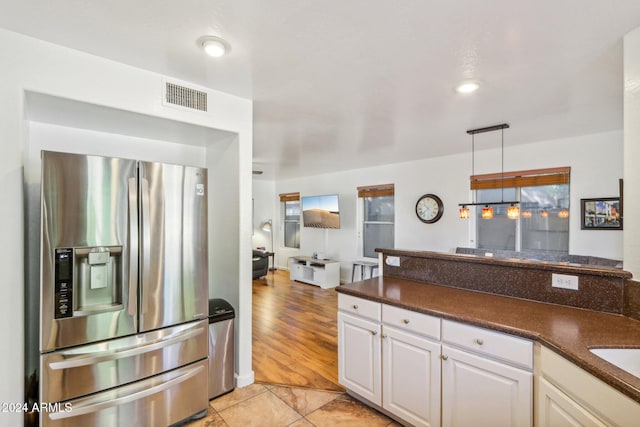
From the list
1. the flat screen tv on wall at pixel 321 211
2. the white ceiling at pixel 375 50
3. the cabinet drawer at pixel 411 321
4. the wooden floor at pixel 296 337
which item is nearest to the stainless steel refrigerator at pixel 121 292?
the white ceiling at pixel 375 50

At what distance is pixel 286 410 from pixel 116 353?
4.16 feet

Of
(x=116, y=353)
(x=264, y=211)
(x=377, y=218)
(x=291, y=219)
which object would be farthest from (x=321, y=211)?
(x=116, y=353)

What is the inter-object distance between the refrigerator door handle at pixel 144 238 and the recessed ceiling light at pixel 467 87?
234 centimetres

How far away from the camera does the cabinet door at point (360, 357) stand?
216cm

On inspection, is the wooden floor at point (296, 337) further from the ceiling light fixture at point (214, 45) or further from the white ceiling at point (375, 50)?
the ceiling light fixture at point (214, 45)

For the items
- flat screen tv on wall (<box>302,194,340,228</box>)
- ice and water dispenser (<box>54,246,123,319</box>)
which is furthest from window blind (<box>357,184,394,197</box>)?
ice and water dispenser (<box>54,246,123,319</box>)

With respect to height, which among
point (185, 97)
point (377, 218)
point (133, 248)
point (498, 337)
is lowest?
point (498, 337)

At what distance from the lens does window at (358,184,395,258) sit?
19.7 ft

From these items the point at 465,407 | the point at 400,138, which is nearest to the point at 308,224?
the point at 400,138

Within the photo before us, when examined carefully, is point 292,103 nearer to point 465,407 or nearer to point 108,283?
point 108,283

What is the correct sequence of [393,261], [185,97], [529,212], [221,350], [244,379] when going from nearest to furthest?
[185,97] < [221,350] < [244,379] < [393,261] < [529,212]

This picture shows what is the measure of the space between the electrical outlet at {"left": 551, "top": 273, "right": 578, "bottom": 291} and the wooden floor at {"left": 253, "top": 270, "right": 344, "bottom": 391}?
180 cm

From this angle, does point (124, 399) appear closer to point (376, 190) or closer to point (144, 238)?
point (144, 238)

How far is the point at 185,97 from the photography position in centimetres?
224
